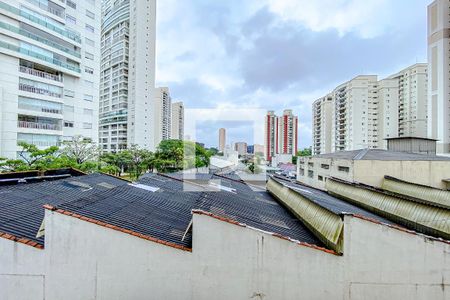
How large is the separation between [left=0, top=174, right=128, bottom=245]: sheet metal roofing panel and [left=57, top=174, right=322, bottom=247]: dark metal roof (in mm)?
837

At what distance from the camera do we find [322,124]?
6894 centimetres

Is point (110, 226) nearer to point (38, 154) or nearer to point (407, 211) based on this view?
point (407, 211)

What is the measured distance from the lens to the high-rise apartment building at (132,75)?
51562mm

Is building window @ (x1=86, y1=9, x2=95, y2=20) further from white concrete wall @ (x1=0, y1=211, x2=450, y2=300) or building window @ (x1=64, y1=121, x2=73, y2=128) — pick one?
white concrete wall @ (x1=0, y1=211, x2=450, y2=300)

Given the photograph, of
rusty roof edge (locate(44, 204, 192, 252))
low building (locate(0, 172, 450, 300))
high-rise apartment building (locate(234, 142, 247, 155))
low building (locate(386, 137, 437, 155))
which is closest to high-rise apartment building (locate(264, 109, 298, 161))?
high-rise apartment building (locate(234, 142, 247, 155))

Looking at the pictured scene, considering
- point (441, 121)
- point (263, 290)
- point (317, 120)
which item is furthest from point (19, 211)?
point (317, 120)

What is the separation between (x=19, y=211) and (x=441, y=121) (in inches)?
2074

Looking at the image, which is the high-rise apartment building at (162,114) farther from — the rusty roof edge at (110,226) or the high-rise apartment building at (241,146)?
the rusty roof edge at (110,226)

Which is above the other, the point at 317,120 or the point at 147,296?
the point at 317,120

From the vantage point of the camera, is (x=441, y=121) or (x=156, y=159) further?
(x=441, y=121)

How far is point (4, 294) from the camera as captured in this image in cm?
442

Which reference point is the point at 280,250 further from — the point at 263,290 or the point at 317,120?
the point at 317,120

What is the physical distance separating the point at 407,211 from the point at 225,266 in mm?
6244

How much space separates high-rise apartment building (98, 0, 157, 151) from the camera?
51562mm
